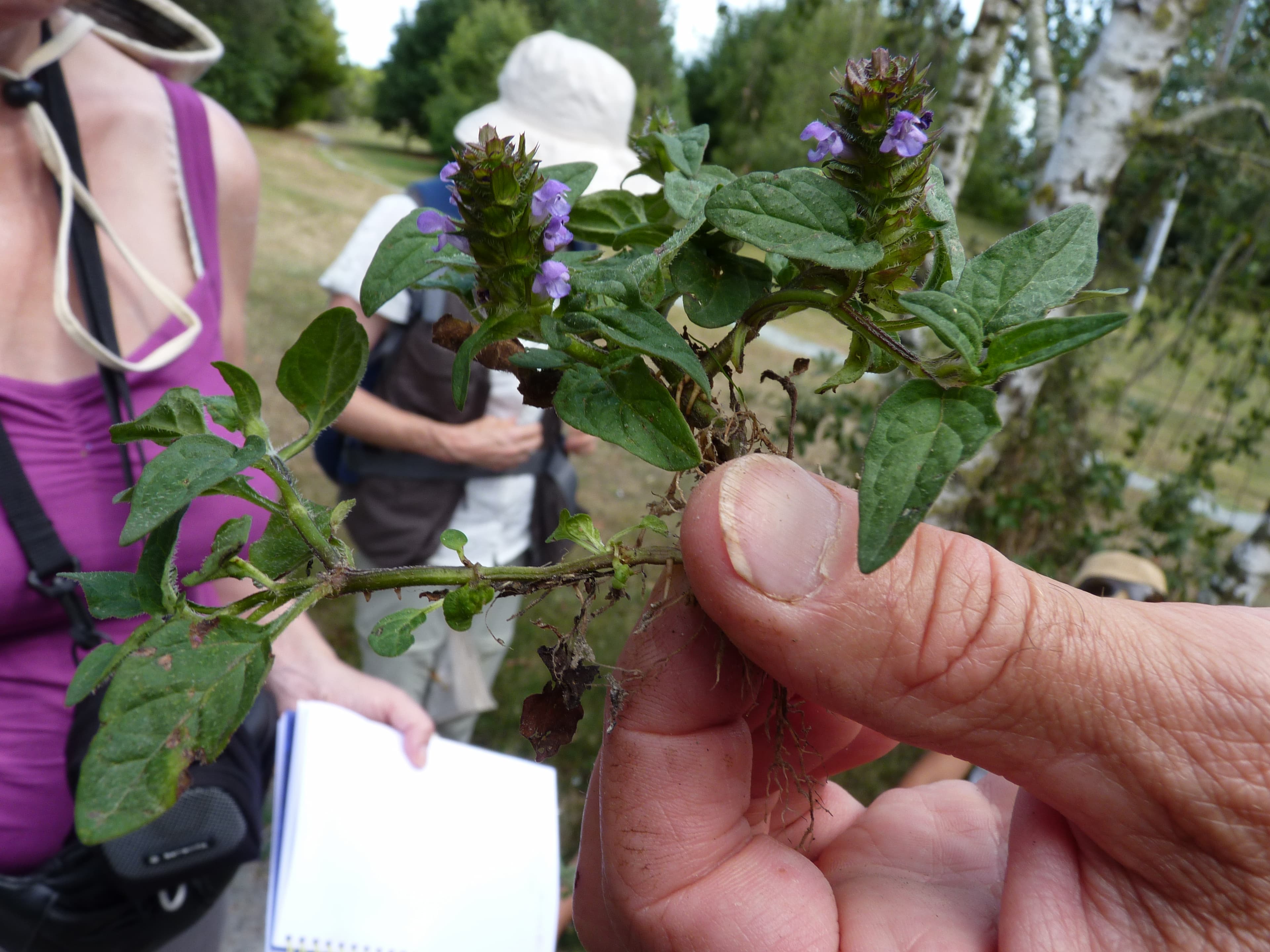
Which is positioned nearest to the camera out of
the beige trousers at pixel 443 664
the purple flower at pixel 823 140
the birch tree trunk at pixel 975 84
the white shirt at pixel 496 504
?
the purple flower at pixel 823 140

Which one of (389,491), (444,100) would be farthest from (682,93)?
(389,491)

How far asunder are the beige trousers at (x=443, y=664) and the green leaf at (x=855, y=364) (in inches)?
105

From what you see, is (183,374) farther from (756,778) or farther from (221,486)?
(756,778)

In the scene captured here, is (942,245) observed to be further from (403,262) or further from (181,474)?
(181,474)

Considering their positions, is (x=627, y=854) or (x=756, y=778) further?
(x=756, y=778)

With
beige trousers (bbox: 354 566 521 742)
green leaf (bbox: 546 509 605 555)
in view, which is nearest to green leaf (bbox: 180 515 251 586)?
green leaf (bbox: 546 509 605 555)

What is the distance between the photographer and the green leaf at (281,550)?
0.94 meters

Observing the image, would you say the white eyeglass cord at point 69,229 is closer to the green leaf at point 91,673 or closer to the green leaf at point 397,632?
the green leaf at point 91,673

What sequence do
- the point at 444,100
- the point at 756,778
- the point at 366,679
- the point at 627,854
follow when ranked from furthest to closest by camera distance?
the point at 444,100 < the point at 366,679 < the point at 756,778 < the point at 627,854

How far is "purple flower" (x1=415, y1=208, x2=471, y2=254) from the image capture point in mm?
915

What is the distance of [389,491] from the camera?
3361 millimetres

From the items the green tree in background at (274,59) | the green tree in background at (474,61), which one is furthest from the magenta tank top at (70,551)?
the green tree in background at (474,61)

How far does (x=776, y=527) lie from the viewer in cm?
99

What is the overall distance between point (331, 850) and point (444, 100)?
30222 millimetres
